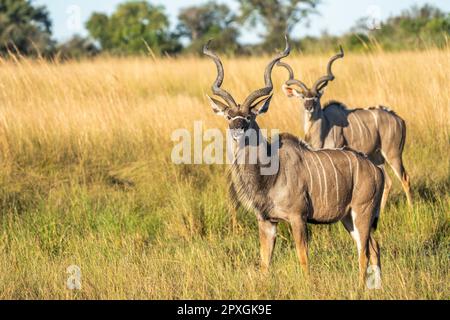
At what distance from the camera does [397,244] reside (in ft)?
18.7

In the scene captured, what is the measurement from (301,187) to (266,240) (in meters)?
0.40

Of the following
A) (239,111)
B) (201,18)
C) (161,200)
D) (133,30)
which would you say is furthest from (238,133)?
(201,18)

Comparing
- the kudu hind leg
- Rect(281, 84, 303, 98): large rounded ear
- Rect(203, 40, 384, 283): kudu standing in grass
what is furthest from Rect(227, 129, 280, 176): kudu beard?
Rect(281, 84, 303, 98): large rounded ear

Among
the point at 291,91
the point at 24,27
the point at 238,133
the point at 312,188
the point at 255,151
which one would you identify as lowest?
the point at 312,188

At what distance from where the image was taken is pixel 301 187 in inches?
192

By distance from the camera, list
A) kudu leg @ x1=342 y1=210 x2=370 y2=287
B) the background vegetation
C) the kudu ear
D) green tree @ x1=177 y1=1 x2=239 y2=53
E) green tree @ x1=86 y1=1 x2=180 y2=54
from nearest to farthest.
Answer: kudu leg @ x1=342 y1=210 x2=370 y2=287, the kudu ear, the background vegetation, green tree @ x1=86 y1=1 x2=180 y2=54, green tree @ x1=177 y1=1 x2=239 y2=53

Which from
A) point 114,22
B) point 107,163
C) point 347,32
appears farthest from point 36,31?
point 107,163

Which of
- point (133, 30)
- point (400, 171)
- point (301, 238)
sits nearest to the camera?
point (301, 238)

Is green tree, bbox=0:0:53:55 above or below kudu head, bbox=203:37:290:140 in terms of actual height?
above

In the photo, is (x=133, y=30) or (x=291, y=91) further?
(x=133, y=30)

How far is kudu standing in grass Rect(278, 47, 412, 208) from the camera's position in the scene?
7.69 meters

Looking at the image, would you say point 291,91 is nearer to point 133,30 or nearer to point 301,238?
point 301,238

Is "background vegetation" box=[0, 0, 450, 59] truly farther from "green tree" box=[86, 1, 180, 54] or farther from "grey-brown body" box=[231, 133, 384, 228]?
"grey-brown body" box=[231, 133, 384, 228]

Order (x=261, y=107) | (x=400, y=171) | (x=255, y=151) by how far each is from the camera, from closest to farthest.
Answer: (x=255, y=151)
(x=261, y=107)
(x=400, y=171)
